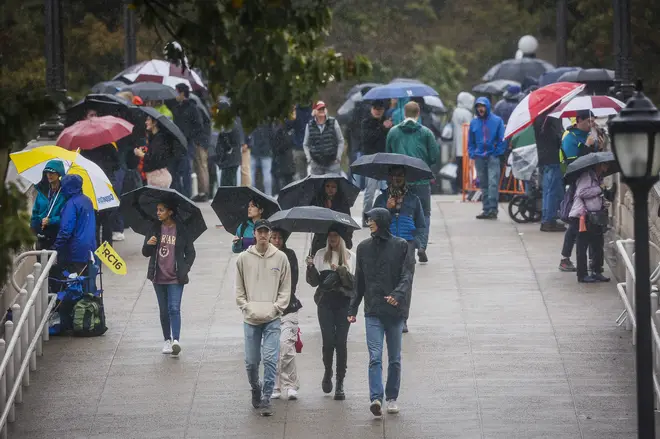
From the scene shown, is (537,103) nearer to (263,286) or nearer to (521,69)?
(263,286)

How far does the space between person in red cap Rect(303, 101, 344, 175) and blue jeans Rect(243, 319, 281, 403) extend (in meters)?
8.31

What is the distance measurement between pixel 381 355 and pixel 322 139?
28.7 ft

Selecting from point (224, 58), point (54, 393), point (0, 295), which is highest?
point (224, 58)

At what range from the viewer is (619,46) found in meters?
20.7

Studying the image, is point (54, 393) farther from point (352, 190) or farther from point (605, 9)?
point (605, 9)

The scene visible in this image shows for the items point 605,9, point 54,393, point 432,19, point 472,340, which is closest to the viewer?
point 54,393

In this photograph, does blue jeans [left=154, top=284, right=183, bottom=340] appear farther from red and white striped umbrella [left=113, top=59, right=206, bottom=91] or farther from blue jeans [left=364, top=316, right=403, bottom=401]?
red and white striped umbrella [left=113, top=59, right=206, bottom=91]

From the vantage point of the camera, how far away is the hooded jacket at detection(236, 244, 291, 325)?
1328 cm

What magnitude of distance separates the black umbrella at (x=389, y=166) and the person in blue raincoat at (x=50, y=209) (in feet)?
11.0

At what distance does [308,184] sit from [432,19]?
29928 mm

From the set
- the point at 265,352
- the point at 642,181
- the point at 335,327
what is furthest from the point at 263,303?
the point at 642,181

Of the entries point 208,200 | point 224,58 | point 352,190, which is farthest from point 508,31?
point 224,58

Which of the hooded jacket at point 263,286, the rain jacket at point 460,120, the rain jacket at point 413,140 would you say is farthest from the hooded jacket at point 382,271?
the rain jacket at point 460,120

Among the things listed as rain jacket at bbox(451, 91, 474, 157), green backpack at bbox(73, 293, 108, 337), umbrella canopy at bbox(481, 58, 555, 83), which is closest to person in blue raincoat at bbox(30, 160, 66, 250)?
green backpack at bbox(73, 293, 108, 337)
